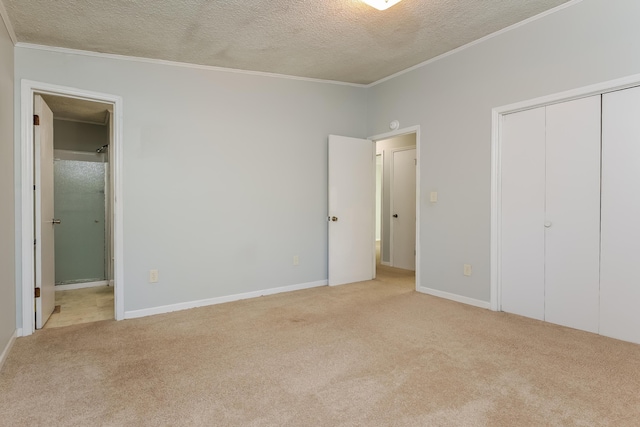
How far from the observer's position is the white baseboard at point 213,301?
332 centimetres

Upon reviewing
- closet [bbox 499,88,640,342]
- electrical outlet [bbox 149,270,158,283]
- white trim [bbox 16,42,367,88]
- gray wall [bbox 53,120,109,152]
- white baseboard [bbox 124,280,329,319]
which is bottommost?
white baseboard [bbox 124,280,329,319]

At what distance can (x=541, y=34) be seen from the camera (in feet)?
9.64

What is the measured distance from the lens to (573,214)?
9.40 feet

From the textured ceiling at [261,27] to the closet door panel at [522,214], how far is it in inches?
36.8

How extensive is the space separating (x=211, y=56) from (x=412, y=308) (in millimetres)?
3118

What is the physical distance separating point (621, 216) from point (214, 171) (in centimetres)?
353

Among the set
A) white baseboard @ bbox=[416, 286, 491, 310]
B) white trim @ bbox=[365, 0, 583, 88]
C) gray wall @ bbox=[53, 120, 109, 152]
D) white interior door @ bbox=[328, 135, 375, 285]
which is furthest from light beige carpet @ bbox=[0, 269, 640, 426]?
gray wall @ bbox=[53, 120, 109, 152]

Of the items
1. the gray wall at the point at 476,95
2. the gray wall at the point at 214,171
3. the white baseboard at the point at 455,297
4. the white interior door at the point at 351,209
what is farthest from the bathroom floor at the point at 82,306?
the gray wall at the point at 476,95

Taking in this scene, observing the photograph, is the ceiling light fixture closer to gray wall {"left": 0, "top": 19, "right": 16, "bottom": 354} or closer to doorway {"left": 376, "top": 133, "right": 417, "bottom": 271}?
gray wall {"left": 0, "top": 19, "right": 16, "bottom": 354}

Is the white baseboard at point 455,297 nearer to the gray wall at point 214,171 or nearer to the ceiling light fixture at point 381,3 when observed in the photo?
the gray wall at point 214,171

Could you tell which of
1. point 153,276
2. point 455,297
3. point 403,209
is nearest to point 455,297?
point 455,297

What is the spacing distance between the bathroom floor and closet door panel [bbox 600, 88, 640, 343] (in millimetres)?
4224

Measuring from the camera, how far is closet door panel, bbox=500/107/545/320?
3080 millimetres

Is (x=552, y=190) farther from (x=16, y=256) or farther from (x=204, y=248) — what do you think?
(x=16, y=256)
